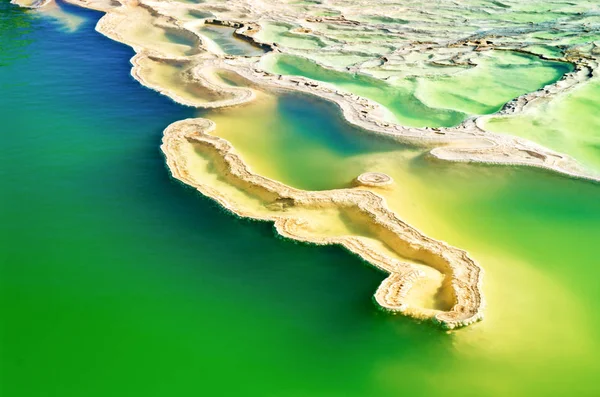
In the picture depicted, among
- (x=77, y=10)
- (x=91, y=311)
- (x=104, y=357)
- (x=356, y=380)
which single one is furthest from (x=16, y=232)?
(x=77, y=10)

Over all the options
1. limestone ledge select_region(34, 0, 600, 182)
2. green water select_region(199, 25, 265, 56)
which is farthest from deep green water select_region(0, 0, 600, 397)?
green water select_region(199, 25, 265, 56)

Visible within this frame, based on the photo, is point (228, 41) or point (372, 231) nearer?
point (372, 231)

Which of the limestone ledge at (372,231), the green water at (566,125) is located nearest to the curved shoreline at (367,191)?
the limestone ledge at (372,231)

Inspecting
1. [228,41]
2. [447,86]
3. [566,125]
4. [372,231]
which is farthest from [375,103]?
[228,41]

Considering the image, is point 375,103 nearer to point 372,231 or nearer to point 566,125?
point 566,125

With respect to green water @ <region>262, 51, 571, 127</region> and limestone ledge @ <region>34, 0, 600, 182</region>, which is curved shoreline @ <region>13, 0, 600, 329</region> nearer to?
limestone ledge @ <region>34, 0, 600, 182</region>

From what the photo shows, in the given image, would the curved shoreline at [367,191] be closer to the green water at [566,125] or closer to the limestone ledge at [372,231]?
the limestone ledge at [372,231]
